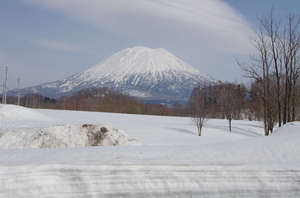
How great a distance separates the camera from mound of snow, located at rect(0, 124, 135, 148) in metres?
8.77

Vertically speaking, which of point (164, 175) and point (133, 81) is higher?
point (133, 81)

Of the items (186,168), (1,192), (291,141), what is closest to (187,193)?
(186,168)

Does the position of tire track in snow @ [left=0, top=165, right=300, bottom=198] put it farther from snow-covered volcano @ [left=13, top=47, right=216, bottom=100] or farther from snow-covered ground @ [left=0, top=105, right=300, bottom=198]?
snow-covered volcano @ [left=13, top=47, right=216, bottom=100]

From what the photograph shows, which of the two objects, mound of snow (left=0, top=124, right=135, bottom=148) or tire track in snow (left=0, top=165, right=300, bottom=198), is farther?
mound of snow (left=0, top=124, right=135, bottom=148)

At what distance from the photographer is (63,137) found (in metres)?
9.02

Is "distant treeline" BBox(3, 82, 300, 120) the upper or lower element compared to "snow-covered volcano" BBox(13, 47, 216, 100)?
lower

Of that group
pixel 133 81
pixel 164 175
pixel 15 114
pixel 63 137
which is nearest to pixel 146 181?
pixel 164 175

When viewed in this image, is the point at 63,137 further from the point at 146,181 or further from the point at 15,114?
the point at 15,114

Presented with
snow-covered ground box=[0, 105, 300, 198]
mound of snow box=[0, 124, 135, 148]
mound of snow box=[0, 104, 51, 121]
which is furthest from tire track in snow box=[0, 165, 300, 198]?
mound of snow box=[0, 104, 51, 121]

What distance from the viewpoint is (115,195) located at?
1.76m

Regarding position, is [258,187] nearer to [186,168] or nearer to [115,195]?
[186,168]

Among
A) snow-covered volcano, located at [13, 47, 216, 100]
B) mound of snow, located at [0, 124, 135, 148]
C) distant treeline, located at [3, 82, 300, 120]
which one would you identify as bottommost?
mound of snow, located at [0, 124, 135, 148]

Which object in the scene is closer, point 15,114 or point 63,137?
point 63,137

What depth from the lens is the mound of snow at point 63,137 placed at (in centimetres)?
877
